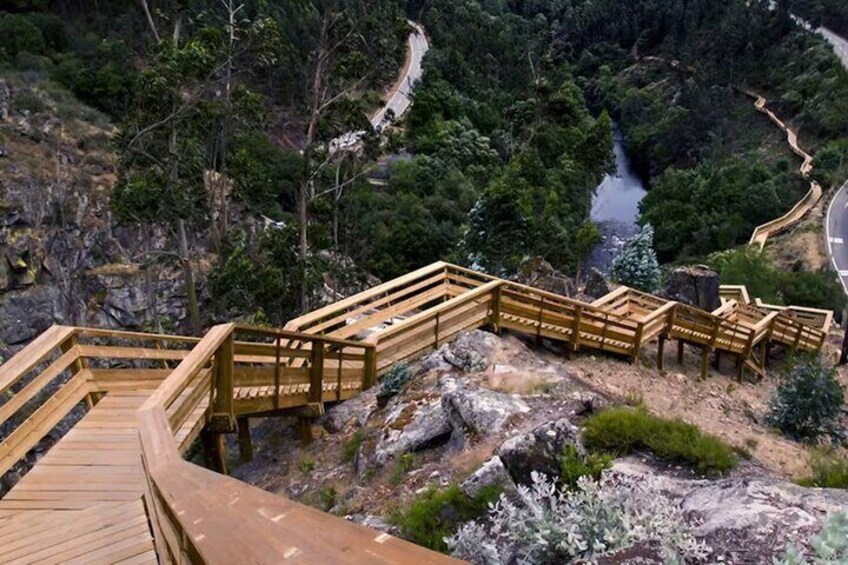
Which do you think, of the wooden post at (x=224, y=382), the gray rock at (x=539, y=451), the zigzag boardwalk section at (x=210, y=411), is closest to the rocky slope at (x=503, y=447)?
the gray rock at (x=539, y=451)

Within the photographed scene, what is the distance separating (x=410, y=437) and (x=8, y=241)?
79.2 ft

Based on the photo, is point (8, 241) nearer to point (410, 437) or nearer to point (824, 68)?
point (410, 437)

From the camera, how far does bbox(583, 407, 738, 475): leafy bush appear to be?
16.5 feet

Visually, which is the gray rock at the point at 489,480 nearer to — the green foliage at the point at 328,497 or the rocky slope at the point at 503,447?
the rocky slope at the point at 503,447

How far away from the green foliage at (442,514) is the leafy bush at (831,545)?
2266 millimetres

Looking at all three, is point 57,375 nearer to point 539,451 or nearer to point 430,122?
point 539,451

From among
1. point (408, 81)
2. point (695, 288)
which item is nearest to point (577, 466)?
point (695, 288)

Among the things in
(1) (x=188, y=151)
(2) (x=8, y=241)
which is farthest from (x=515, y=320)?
(2) (x=8, y=241)

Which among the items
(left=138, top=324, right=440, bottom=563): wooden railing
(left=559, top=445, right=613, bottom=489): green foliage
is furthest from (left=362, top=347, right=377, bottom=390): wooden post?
(left=138, top=324, right=440, bottom=563): wooden railing

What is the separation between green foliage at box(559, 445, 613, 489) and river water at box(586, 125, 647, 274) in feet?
118

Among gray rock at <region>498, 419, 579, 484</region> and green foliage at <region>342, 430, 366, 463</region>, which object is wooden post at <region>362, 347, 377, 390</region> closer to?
green foliage at <region>342, 430, 366, 463</region>

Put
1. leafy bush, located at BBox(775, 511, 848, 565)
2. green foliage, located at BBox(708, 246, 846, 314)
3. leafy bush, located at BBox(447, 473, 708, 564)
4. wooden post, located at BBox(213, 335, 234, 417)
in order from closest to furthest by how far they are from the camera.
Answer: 1. leafy bush, located at BBox(775, 511, 848, 565)
2. leafy bush, located at BBox(447, 473, 708, 564)
3. wooden post, located at BBox(213, 335, 234, 417)
4. green foliage, located at BBox(708, 246, 846, 314)

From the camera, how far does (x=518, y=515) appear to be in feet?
13.1

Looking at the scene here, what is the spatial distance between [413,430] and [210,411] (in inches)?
82.6
